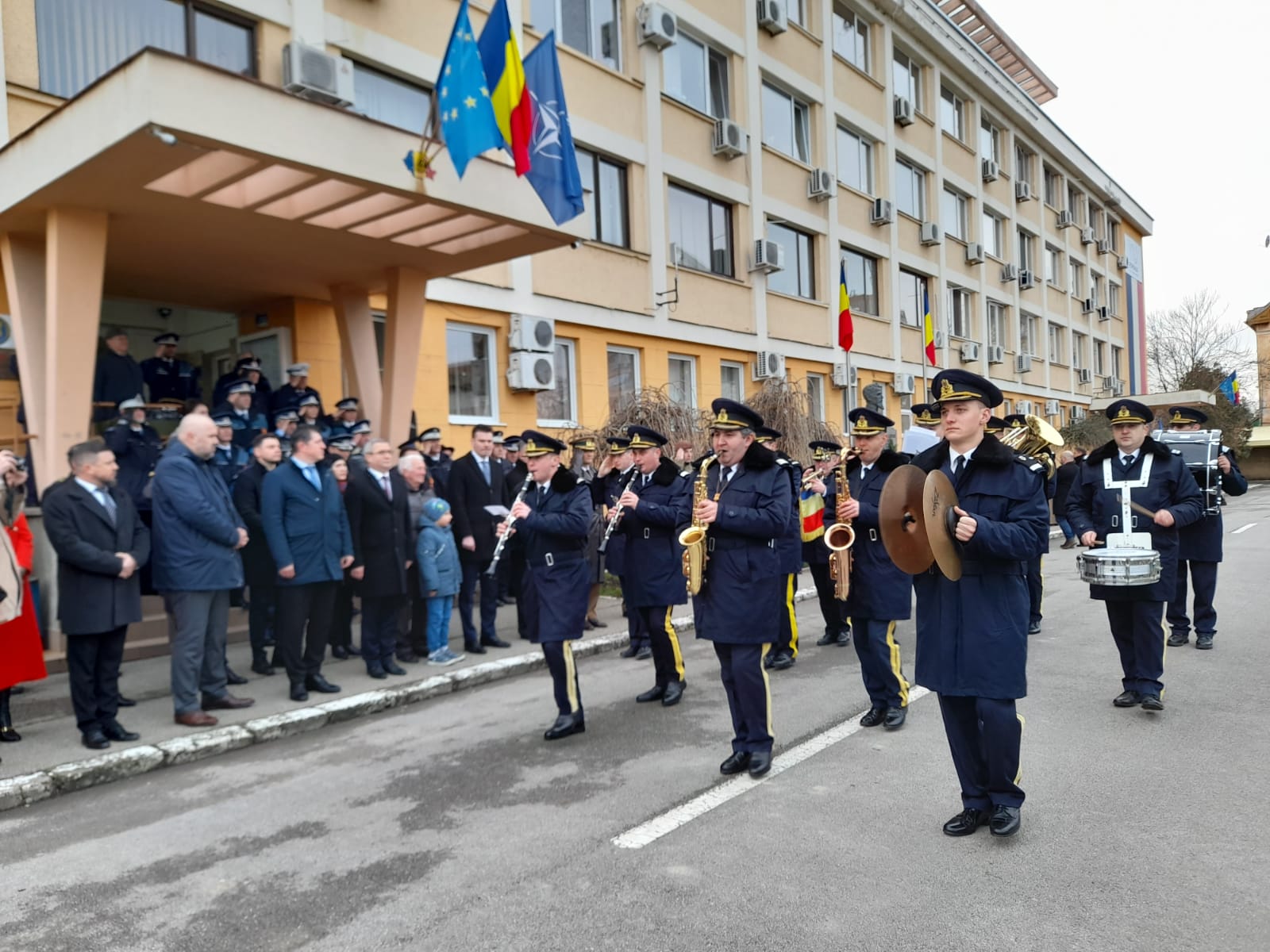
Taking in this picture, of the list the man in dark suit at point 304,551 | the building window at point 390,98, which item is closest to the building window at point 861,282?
the building window at point 390,98

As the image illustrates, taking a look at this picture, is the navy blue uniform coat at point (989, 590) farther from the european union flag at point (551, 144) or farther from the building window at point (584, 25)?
the building window at point (584, 25)

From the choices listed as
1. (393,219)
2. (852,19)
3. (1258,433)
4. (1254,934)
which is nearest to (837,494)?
(1254,934)

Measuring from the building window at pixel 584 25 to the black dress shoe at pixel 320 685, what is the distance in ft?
39.6

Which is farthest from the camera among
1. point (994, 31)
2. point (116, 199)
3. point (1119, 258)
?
point (1119, 258)

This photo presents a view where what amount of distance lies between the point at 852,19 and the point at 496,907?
2639cm

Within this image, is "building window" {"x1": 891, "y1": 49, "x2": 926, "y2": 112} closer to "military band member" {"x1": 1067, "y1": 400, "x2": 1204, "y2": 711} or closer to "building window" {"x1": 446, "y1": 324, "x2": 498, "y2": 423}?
"building window" {"x1": 446, "y1": 324, "x2": 498, "y2": 423}

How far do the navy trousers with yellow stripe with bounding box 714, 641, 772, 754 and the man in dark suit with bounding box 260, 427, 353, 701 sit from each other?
12.1ft

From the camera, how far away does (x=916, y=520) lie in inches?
165

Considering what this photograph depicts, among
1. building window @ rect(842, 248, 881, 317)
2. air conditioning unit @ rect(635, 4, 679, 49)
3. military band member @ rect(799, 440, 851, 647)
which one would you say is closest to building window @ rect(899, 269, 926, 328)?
building window @ rect(842, 248, 881, 317)

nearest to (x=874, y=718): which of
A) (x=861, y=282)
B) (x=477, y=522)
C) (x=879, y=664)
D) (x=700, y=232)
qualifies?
(x=879, y=664)

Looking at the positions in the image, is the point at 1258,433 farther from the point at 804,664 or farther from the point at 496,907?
the point at 496,907

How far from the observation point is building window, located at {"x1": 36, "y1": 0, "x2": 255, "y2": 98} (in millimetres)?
10055

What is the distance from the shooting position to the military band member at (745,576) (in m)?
5.23

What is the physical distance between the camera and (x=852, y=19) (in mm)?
25016
